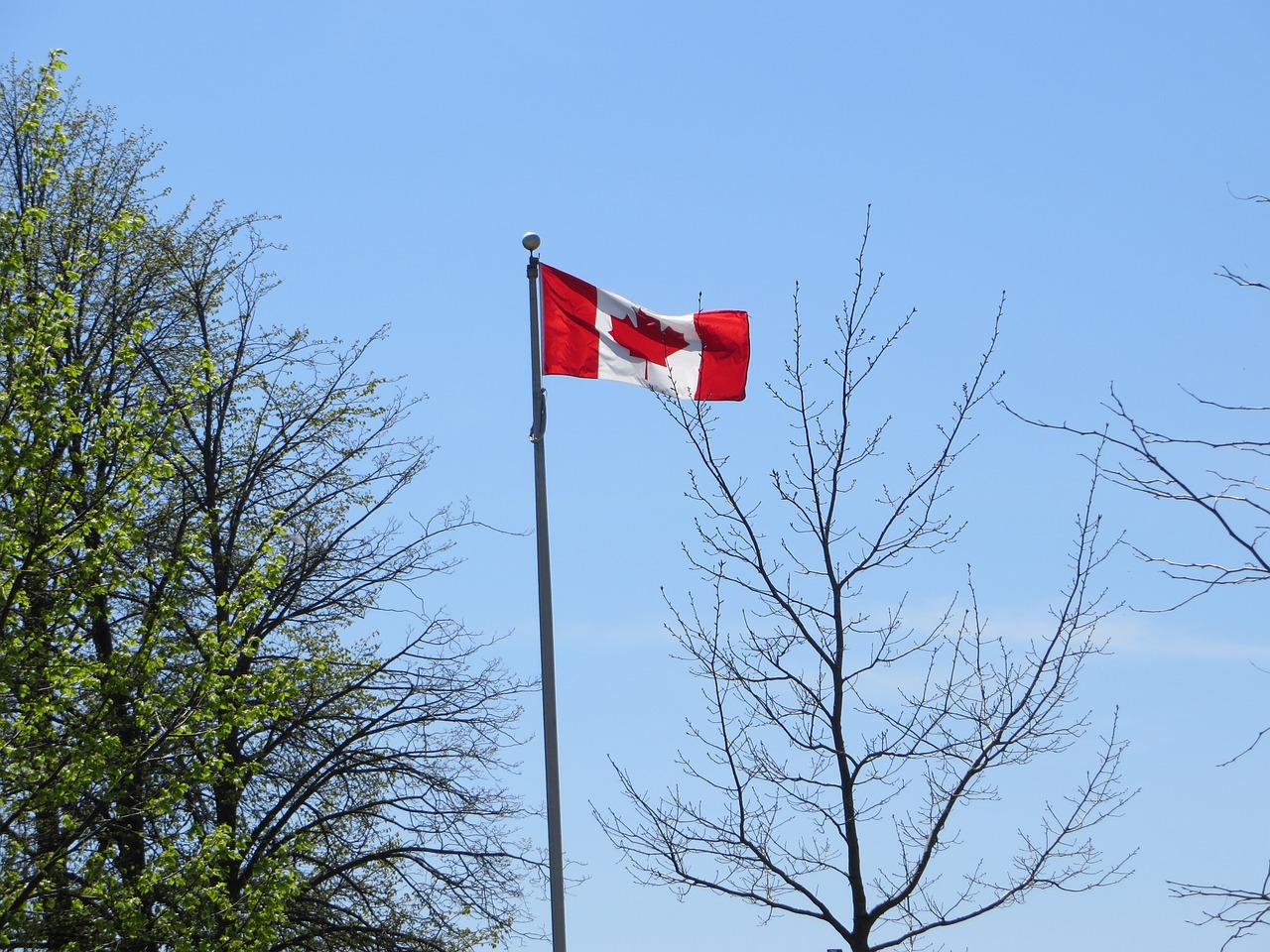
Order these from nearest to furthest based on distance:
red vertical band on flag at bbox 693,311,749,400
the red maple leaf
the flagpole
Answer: the flagpole, red vertical band on flag at bbox 693,311,749,400, the red maple leaf

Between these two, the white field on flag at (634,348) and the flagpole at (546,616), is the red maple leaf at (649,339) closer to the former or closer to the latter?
the white field on flag at (634,348)

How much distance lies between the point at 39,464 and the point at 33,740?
91.2 inches

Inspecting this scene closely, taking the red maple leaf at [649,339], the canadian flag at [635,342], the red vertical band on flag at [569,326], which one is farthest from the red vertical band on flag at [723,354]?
the red vertical band on flag at [569,326]

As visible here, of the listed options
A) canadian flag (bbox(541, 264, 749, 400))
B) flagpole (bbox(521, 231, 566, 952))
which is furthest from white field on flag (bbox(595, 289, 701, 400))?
flagpole (bbox(521, 231, 566, 952))

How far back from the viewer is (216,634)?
47.4 ft

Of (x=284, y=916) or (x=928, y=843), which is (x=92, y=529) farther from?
(x=928, y=843)

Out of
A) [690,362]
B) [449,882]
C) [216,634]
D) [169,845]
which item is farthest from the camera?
[449,882]

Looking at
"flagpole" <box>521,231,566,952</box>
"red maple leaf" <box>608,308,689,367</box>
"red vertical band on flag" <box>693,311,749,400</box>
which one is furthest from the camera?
"red maple leaf" <box>608,308,689,367</box>

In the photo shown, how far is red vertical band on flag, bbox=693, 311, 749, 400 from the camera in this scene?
481 inches

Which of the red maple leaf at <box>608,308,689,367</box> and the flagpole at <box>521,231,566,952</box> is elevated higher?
the red maple leaf at <box>608,308,689,367</box>

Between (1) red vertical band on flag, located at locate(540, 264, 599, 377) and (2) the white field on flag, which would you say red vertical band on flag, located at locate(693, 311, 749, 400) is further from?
(1) red vertical band on flag, located at locate(540, 264, 599, 377)

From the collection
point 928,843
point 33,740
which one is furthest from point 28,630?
point 928,843

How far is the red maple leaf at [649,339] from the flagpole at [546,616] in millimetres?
789

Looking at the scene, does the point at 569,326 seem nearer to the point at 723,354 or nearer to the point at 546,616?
the point at 723,354
